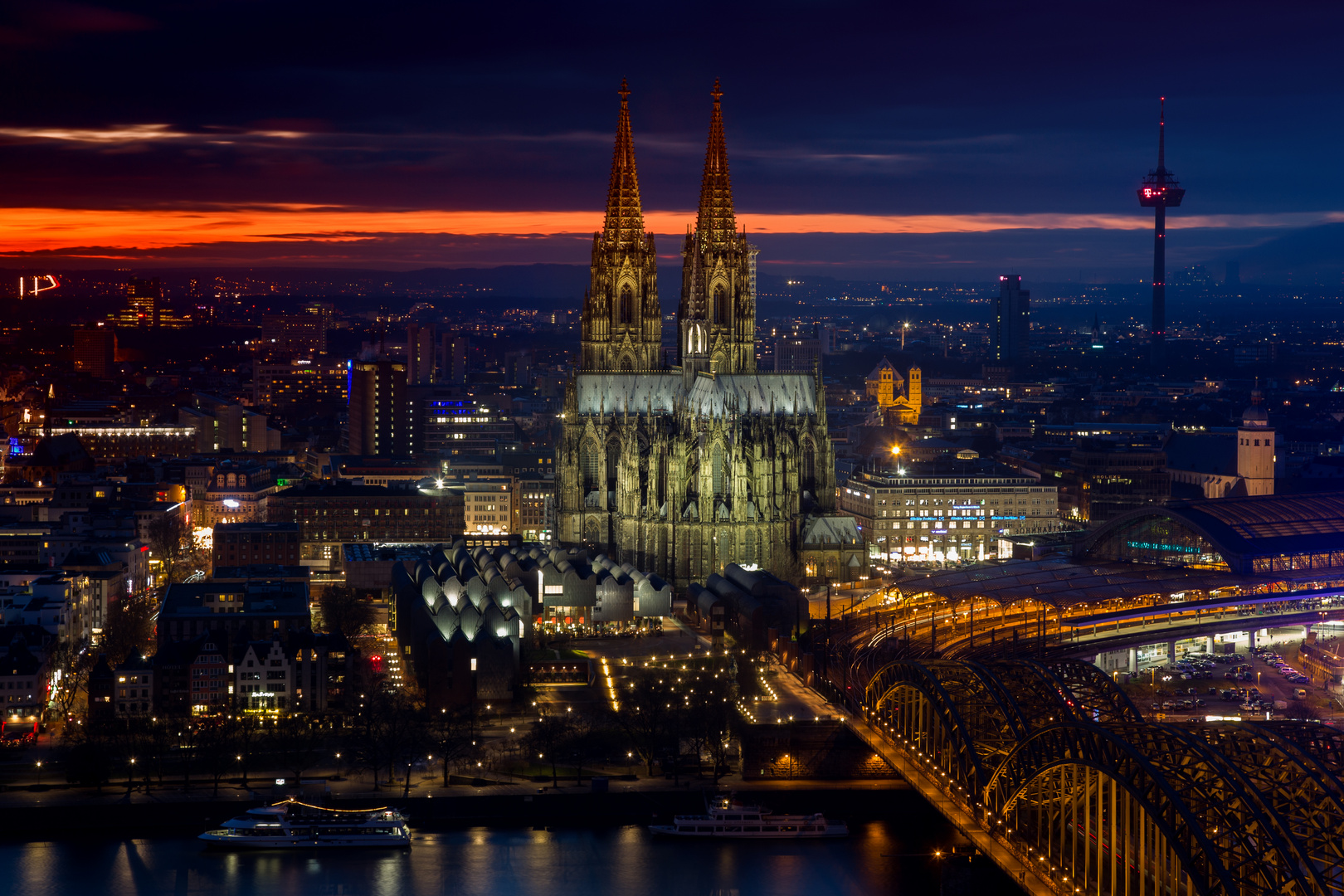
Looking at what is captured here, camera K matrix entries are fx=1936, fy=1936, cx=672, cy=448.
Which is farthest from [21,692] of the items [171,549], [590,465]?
[171,549]

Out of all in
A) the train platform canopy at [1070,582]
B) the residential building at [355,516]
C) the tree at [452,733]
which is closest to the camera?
the tree at [452,733]

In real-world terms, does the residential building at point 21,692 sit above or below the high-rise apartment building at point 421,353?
below

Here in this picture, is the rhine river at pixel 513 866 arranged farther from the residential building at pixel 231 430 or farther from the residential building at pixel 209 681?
the residential building at pixel 231 430

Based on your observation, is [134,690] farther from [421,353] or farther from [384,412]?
[421,353]

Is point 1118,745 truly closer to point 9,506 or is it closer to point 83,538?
point 83,538

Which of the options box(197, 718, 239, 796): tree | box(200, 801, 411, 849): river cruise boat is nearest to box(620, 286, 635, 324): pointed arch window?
box(197, 718, 239, 796): tree

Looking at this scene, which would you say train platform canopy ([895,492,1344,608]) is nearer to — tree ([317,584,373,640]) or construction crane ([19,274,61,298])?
tree ([317,584,373,640])

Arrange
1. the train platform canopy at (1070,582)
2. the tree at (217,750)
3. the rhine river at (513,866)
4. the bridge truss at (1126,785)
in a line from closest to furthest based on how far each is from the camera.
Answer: the bridge truss at (1126,785)
the rhine river at (513,866)
the tree at (217,750)
the train platform canopy at (1070,582)

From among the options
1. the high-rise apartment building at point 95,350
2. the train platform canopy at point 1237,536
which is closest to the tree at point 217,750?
the train platform canopy at point 1237,536
